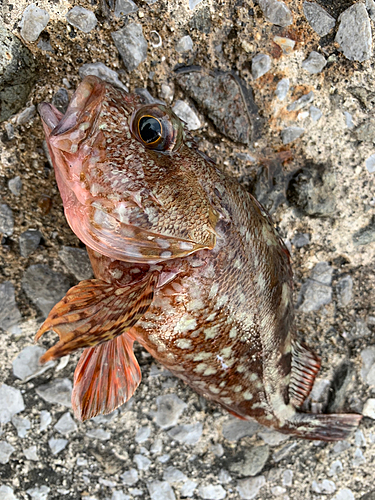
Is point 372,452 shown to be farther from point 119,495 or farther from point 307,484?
point 119,495

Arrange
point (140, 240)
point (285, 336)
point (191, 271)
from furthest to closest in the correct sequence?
point (285, 336), point (191, 271), point (140, 240)

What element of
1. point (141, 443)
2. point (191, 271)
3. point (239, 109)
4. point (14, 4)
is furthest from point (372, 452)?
point (14, 4)

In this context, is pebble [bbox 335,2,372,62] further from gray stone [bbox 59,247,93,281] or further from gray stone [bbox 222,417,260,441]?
gray stone [bbox 222,417,260,441]

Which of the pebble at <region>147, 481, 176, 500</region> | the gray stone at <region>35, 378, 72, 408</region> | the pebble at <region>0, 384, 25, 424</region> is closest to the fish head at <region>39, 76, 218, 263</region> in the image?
the gray stone at <region>35, 378, 72, 408</region>

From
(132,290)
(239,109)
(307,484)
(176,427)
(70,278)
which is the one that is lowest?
(307,484)

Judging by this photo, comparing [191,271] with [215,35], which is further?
[215,35]

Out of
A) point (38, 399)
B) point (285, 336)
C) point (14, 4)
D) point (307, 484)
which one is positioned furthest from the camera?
point (307, 484)

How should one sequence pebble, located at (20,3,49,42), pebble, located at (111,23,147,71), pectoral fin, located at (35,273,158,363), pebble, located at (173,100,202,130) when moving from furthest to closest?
pebble, located at (173,100,202,130) → pebble, located at (111,23,147,71) → pebble, located at (20,3,49,42) → pectoral fin, located at (35,273,158,363)

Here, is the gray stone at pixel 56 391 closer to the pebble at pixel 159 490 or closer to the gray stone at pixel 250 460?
the pebble at pixel 159 490
